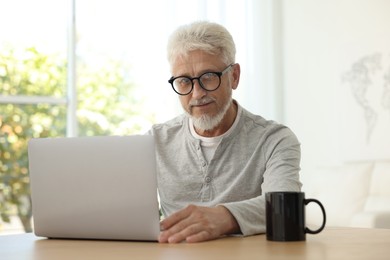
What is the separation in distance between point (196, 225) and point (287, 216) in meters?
0.21

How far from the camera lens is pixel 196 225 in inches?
61.0

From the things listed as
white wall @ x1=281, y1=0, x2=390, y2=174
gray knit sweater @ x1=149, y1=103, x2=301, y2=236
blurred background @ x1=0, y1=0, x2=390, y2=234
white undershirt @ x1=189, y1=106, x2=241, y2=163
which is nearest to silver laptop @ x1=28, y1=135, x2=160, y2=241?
gray knit sweater @ x1=149, y1=103, x2=301, y2=236

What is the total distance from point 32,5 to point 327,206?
2.49 m

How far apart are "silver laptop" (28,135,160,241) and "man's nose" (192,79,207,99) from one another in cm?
68

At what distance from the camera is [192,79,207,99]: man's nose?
2.16m

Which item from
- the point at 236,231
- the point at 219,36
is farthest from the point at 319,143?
the point at 236,231

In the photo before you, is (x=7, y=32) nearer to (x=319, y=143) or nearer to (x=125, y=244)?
(x=319, y=143)

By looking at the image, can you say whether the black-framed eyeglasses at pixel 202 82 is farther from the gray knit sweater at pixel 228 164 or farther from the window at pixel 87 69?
the window at pixel 87 69

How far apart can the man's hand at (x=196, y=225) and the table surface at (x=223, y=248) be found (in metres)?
0.03

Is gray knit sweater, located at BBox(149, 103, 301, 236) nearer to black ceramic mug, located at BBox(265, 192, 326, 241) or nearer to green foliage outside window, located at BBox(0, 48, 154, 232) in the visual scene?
black ceramic mug, located at BBox(265, 192, 326, 241)

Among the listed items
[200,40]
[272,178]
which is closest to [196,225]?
[272,178]

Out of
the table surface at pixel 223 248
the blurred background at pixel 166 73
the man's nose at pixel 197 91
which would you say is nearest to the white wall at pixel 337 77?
the blurred background at pixel 166 73

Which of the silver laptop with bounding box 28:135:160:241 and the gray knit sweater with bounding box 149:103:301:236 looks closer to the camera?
the silver laptop with bounding box 28:135:160:241

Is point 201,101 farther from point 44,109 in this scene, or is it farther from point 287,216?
point 44,109
